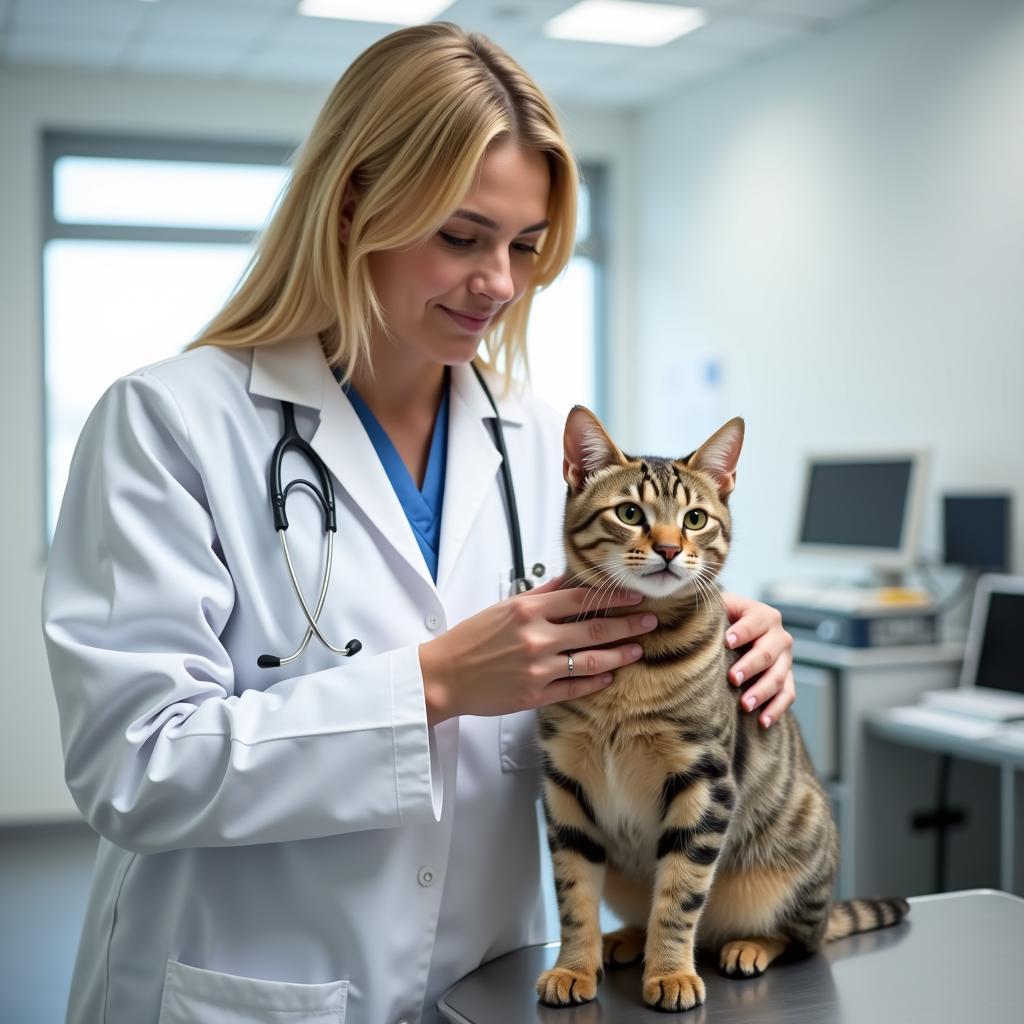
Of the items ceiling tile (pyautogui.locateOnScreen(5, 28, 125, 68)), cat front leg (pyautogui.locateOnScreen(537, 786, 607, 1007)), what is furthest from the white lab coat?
ceiling tile (pyautogui.locateOnScreen(5, 28, 125, 68))

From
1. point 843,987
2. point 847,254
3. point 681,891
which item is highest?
point 847,254

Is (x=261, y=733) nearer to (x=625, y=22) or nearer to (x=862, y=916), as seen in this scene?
(x=862, y=916)

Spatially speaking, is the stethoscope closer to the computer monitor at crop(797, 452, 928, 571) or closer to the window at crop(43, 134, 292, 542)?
the computer monitor at crop(797, 452, 928, 571)

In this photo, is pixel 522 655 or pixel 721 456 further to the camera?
pixel 721 456

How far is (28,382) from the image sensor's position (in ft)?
15.6

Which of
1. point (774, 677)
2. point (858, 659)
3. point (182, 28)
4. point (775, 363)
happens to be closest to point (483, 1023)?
point (774, 677)

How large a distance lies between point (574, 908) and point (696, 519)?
433 millimetres

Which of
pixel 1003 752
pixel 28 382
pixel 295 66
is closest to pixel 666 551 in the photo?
pixel 1003 752

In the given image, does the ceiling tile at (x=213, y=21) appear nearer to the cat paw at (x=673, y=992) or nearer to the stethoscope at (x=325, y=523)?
the stethoscope at (x=325, y=523)

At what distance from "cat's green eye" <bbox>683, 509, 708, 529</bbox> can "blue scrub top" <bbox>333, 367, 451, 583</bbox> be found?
1.02 ft

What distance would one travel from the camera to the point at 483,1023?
3.62ft

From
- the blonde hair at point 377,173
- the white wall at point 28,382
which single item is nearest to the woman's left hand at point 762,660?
the blonde hair at point 377,173

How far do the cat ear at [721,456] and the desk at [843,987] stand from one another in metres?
0.53

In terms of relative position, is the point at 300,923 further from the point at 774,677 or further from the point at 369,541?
the point at 774,677
